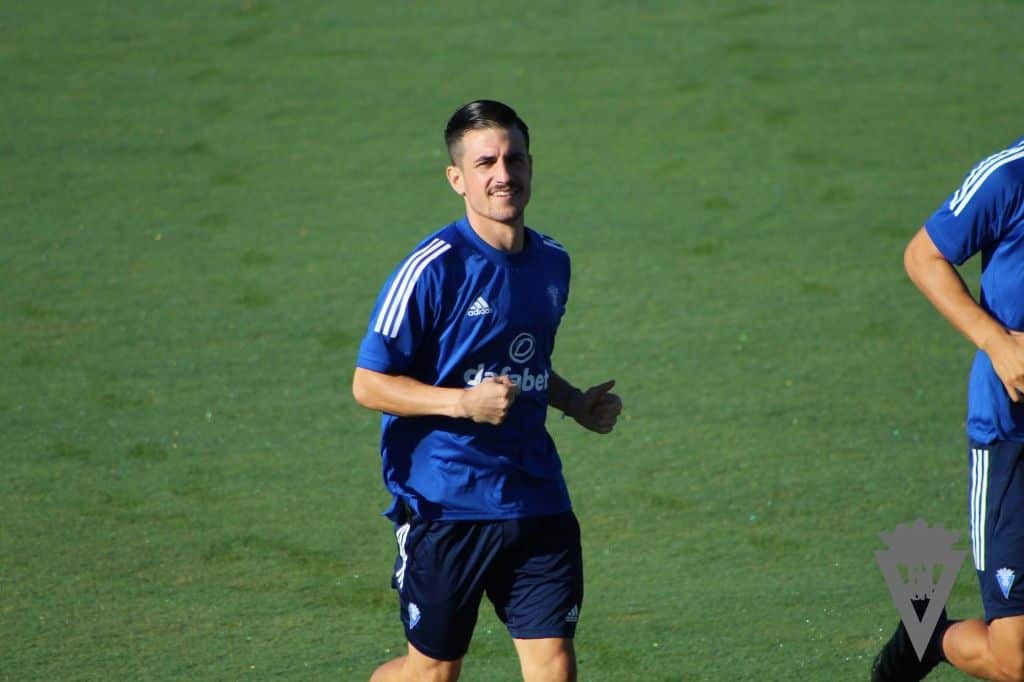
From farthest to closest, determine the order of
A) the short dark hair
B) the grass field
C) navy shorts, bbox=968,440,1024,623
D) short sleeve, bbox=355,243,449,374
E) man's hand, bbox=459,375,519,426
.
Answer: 1. the grass field
2. navy shorts, bbox=968,440,1024,623
3. the short dark hair
4. short sleeve, bbox=355,243,449,374
5. man's hand, bbox=459,375,519,426

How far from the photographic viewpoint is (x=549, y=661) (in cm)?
371

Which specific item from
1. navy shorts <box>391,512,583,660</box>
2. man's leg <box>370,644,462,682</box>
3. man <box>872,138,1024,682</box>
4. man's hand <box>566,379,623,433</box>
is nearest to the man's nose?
man's hand <box>566,379,623,433</box>

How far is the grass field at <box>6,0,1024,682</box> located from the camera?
5133 millimetres

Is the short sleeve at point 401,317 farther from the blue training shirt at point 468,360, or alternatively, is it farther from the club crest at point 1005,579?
the club crest at point 1005,579

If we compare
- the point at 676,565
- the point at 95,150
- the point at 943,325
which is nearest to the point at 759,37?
the point at 943,325

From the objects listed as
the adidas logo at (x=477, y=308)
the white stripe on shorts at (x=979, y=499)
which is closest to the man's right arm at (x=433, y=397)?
the adidas logo at (x=477, y=308)

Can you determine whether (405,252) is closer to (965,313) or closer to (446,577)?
(446,577)

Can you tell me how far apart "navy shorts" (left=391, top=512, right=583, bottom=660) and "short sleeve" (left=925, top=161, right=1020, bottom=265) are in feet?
3.90

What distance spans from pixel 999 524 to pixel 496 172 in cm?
155

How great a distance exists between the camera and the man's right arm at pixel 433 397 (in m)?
3.42

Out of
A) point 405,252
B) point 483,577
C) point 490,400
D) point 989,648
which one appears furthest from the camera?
point 405,252

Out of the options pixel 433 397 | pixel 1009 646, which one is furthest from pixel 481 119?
pixel 1009 646

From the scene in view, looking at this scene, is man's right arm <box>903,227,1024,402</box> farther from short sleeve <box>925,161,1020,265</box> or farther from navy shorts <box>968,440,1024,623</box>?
navy shorts <box>968,440,1024,623</box>

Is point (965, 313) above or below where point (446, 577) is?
above
